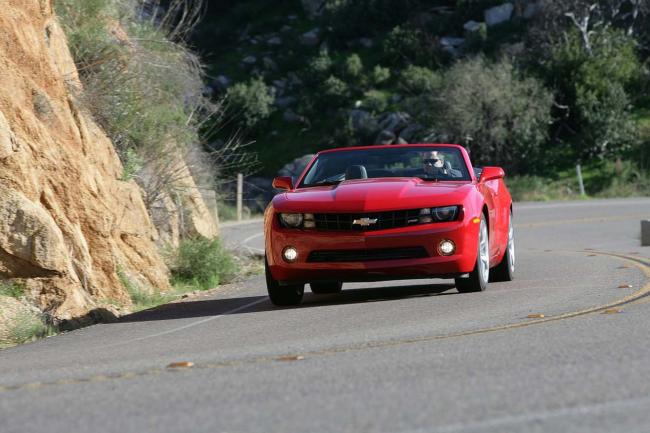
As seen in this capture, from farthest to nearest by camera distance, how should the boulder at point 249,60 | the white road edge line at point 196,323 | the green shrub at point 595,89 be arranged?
the boulder at point 249,60
the green shrub at point 595,89
the white road edge line at point 196,323

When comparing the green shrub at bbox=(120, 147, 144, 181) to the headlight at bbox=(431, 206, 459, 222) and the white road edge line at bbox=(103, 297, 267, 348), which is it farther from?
the headlight at bbox=(431, 206, 459, 222)

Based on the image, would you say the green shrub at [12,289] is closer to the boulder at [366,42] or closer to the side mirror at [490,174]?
the side mirror at [490,174]

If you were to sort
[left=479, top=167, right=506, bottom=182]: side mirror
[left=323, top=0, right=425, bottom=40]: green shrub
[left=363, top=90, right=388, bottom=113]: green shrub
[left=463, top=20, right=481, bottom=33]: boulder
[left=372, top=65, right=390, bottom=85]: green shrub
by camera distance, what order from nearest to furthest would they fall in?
[left=479, top=167, right=506, bottom=182]: side mirror < [left=363, top=90, right=388, bottom=113]: green shrub < [left=372, top=65, right=390, bottom=85]: green shrub < [left=463, top=20, right=481, bottom=33]: boulder < [left=323, top=0, right=425, bottom=40]: green shrub

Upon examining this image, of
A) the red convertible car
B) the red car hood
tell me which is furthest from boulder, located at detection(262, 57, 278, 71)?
the red car hood

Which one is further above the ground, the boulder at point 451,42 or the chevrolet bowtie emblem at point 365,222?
the boulder at point 451,42

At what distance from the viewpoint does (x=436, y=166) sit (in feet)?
41.2

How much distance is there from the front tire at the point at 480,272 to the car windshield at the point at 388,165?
0.78 meters

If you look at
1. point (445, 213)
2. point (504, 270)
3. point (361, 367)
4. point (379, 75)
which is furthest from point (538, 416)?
point (379, 75)

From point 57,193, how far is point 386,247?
165 inches

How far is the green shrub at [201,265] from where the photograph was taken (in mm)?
16891

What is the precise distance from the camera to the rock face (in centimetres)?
1227

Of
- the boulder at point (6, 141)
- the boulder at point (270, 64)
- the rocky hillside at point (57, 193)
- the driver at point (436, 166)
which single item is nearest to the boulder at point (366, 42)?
the boulder at point (270, 64)

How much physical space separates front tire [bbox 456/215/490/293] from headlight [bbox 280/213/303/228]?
5.40 ft

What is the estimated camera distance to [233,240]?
25828 mm
